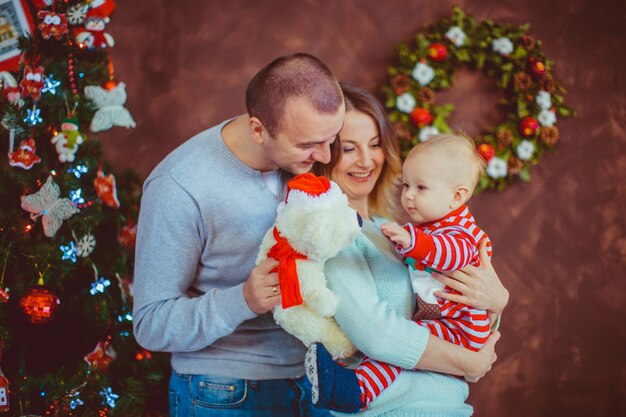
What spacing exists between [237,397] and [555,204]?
2262 millimetres

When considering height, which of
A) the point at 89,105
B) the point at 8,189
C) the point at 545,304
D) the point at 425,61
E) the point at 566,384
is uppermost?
the point at 89,105

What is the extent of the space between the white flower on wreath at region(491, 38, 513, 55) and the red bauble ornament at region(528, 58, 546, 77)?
0.40 ft

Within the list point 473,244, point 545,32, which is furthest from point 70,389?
point 545,32

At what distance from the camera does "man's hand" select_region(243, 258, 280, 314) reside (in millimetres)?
1395

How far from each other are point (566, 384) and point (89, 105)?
2.85 m

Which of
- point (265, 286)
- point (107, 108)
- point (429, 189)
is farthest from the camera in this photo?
point (107, 108)

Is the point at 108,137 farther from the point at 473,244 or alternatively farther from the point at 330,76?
the point at 473,244

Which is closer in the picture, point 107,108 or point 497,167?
point 107,108

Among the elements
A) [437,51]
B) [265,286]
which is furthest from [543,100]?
[265,286]

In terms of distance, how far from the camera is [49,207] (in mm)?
1890

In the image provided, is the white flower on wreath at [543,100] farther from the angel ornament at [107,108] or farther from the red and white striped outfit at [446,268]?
the angel ornament at [107,108]

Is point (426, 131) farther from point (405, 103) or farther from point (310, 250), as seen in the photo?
point (310, 250)

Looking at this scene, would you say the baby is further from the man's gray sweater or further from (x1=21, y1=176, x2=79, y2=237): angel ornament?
(x1=21, y1=176, x2=79, y2=237): angel ornament

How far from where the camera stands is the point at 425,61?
2809mm
